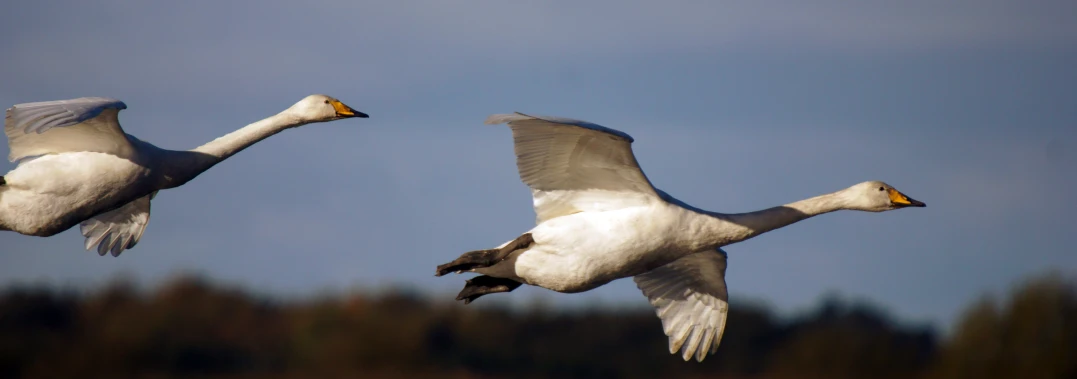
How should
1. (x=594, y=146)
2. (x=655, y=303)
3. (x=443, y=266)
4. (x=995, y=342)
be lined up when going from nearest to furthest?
1. (x=594, y=146)
2. (x=443, y=266)
3. (x=655, y=303)
4. (x=995, y=342)

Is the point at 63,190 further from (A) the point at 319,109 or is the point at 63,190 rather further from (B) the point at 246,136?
(A) the point at 319,109

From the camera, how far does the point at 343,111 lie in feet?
54.7

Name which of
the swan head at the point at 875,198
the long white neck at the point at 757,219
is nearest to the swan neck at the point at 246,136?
the long white neck at the point at 757,219

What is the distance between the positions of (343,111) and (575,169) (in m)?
3.02

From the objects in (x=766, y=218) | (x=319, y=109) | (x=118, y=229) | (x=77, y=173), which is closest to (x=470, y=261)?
(x=319, y=109)

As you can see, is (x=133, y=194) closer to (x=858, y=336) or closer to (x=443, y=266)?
(x=443, y=266)

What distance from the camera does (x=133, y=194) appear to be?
50.9 feet

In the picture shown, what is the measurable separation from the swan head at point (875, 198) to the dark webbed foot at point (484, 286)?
390 cm

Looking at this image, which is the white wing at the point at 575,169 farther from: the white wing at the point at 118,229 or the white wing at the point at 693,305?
the white wing at the point at 118,229

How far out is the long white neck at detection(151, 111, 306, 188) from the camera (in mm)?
15695

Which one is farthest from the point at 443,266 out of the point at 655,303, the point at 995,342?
the point at 995,342

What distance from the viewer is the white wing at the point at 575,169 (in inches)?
576

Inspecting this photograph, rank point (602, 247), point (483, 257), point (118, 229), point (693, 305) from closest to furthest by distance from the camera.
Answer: point (602, 247) → point (483, 257) → point (693, 305) → point (118, 229)

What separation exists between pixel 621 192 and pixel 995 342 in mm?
27782
